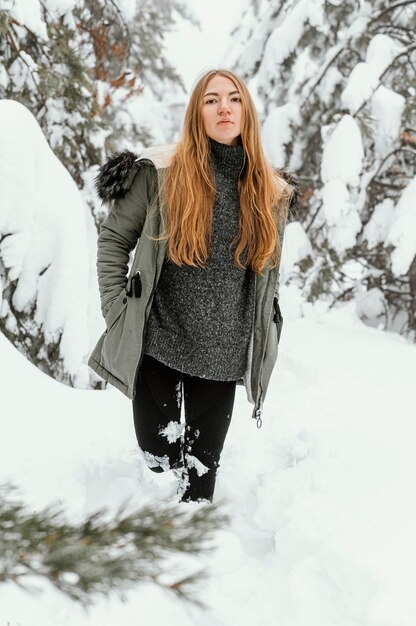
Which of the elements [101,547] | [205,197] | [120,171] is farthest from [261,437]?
[101,547]

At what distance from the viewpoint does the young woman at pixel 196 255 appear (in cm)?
246

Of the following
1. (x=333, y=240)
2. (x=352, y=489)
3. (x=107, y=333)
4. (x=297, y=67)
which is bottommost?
(x=352, y=489)

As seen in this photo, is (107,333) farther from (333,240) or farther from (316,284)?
(316,284)

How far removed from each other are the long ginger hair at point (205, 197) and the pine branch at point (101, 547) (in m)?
1.69

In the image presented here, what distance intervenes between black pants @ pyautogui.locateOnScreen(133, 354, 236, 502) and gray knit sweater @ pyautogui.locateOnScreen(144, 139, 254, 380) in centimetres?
14

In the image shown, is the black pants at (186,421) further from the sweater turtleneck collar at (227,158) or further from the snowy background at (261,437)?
the sweater turtleneck collar at (227,158)

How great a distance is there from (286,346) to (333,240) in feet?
5.70

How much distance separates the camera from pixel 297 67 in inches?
337

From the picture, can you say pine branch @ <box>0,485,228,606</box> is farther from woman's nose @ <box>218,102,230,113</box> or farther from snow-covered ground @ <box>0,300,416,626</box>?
woman's nose @ <box>218,102,230,113</box>

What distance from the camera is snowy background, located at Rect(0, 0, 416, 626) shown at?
2240mm

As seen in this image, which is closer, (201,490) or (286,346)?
(201,490)

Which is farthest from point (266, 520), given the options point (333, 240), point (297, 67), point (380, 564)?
point (297, 67)

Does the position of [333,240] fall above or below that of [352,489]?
above

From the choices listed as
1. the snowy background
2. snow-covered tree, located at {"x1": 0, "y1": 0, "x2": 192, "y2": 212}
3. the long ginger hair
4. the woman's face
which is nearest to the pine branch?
the snowy background
